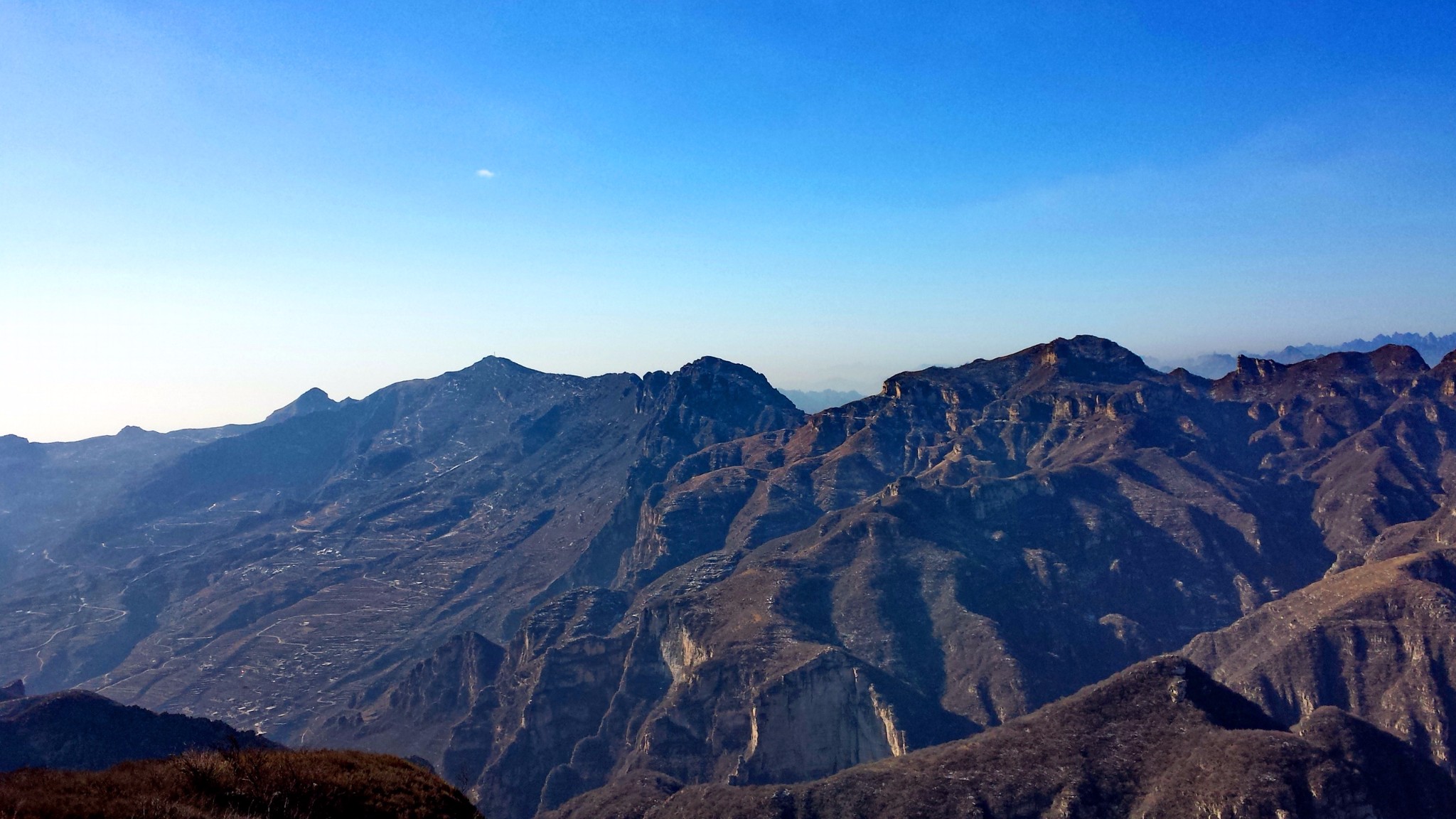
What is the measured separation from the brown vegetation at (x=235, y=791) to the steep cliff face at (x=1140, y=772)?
72.5 meters

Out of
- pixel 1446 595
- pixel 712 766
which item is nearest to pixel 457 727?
pixel 712 766

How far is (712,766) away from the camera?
160750 millimetres

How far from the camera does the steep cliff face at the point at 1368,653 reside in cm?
14538

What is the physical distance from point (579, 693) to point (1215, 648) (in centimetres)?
14762

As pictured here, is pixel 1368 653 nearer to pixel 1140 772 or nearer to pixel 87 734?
pixel 1140 772

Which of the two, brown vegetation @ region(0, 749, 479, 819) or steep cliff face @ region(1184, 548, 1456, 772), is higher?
brown vegetation @ region(0, 749, 479, 819)

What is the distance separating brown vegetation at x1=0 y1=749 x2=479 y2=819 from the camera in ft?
104

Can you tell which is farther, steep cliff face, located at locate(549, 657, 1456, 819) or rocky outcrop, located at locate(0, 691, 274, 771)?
rocky outcrop, located at locate(0, 691, 274, 771)

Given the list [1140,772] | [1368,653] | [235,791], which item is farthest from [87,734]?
[1368,653]

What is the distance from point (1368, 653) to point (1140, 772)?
93.4 meters

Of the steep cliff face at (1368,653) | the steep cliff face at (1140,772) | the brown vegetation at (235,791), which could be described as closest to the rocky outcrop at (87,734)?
the steep cliff face at (1140,772)

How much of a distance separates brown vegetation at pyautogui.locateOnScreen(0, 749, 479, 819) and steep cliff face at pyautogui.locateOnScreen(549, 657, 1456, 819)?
238 ft

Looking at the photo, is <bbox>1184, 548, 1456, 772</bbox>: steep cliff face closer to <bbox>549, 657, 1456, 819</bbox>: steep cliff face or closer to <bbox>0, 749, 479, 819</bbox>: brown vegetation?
<bbox>549, 657, 1456, 819</bbox>: steep cliff face

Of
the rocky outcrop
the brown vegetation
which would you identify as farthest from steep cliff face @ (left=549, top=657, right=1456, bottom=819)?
the rocky outcrop
